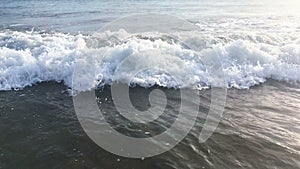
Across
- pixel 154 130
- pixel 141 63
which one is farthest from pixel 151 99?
pixel 141 63

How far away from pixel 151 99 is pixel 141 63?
9.43ft

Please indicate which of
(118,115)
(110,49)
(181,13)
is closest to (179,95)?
(118,115)

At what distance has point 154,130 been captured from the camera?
7859 mm

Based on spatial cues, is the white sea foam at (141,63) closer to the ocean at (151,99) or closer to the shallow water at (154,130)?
the ocean at (151,99)

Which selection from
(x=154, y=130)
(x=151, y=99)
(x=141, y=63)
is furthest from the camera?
(x=141, y=63)

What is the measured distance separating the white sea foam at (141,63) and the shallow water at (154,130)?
1.21 m

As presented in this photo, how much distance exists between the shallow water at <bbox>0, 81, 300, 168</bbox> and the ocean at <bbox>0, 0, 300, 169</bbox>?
0.08 ft

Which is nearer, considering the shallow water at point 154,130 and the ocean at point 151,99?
the shallow water at point 154,130

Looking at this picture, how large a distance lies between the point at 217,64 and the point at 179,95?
345 cm

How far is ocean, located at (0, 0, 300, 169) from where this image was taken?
6.75 meters

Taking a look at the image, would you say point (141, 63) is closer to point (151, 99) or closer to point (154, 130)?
point (151, 99)

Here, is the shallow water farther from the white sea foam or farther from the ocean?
the white sea foam

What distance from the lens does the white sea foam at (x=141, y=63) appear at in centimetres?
1145

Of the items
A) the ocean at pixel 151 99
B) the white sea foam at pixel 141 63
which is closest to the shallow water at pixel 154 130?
the ocean at pixel 151 99
